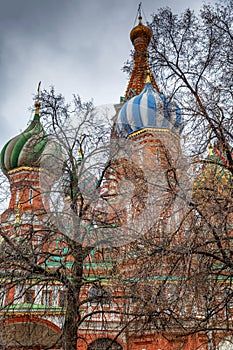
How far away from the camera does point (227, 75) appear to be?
6730mm

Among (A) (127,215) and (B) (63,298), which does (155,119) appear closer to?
(A) (127,215)

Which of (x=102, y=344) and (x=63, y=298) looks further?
(x=102, y=344)

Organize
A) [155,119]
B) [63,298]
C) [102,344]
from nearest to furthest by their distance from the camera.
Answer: [155,119] → [63,298] → [102,344]

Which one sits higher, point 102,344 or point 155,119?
point 155,119

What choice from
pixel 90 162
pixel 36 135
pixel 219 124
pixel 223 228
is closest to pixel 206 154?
pixel 219 124

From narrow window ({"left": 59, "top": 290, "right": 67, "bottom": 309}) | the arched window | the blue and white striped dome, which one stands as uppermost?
the blue and white striped dome

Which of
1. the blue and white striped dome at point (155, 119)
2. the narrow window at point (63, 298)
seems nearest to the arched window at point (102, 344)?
the narrow window at point (63, 298)

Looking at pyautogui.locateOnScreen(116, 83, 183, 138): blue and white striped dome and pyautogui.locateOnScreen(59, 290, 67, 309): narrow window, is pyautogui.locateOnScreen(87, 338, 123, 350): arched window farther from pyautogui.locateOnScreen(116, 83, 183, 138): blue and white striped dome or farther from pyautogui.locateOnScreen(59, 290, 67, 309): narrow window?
pyautogui.locateOnScreen(116, 83, 183, 138): blue and white striped dome

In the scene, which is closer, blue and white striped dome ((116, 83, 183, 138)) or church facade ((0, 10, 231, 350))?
church facade ((0, 10, 231, 350))

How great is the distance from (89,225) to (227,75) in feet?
10.3

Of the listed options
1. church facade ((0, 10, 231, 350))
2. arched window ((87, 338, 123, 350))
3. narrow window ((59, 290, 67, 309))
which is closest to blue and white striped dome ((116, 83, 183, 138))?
church facade ((0, 10, 231, 350))

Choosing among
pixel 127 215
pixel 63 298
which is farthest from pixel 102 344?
pixel 127 215

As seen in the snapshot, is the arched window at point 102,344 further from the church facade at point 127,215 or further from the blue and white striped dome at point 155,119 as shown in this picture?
the blue and white striped dome at point 155,119

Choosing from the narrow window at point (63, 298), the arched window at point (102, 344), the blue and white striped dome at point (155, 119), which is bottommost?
the arched window at point (102, 344)
